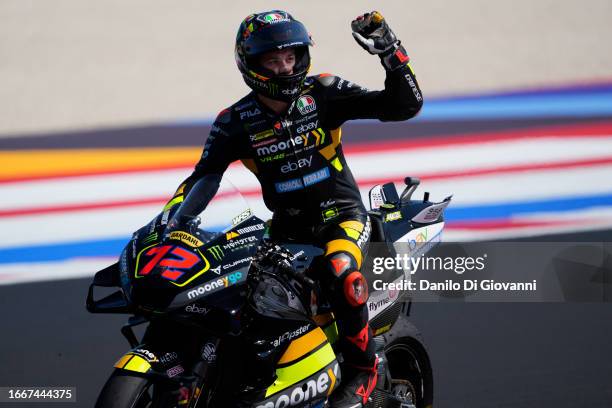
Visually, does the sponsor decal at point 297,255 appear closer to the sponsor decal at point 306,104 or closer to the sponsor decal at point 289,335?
the sponsor decal at point 289,335

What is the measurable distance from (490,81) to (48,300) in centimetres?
621

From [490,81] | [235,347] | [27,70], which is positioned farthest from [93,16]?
[235,347]

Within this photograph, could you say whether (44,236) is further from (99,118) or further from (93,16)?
(93,16)

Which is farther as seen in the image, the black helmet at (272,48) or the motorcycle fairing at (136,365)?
the black helmet at (272,48)

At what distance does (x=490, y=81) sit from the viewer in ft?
38.4

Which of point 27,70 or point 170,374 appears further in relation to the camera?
point 27,70

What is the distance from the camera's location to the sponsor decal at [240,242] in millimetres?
4281

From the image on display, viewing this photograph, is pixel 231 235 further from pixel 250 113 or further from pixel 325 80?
pixel 325 80

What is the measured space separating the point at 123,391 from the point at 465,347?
10.5ft

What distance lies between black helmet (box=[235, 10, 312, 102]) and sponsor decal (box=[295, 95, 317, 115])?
0.05 metres

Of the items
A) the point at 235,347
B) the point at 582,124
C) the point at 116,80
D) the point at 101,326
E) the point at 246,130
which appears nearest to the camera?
the point at 235,347

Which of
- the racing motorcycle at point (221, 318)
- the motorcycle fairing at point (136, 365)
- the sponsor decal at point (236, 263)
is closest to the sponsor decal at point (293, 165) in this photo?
the racing motorcycle at point (221, 318)

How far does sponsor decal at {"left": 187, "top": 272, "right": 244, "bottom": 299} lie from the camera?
13.3ft

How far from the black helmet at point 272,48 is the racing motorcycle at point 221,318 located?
72 centimetres
